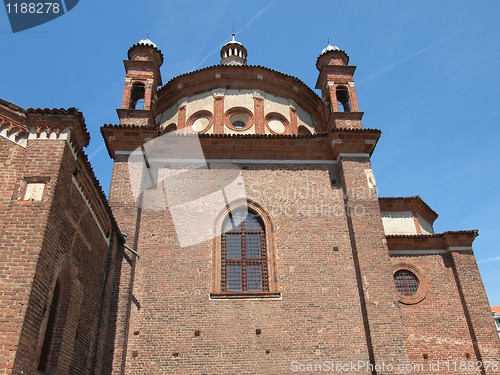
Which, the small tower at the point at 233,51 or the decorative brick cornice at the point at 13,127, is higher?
the small tower at the point at 233,51

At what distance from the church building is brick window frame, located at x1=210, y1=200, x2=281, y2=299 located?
0.05 meters

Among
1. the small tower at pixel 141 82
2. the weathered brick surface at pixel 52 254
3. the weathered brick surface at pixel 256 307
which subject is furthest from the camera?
the small tower at pixel 141 82

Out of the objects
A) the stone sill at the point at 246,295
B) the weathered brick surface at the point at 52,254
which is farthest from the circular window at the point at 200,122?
the stone sill at the point at 246,295

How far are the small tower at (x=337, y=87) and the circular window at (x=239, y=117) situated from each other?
9.71ft

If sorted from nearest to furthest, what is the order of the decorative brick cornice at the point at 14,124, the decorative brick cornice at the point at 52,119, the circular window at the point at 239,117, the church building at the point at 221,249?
the church building at the point at 221,249
the decorative brick cornice at the point at 52,119
the decorative brick cornice at the point at 14,124
the circular window at the point at 239,117

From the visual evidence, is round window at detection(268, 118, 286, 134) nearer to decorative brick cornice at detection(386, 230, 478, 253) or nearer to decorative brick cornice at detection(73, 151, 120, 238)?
decorative brick cornice at detection(386, 230, 478, 253)

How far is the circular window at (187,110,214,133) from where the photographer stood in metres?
16.1

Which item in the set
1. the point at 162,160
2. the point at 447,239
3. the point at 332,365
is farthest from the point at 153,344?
the point at 447,239

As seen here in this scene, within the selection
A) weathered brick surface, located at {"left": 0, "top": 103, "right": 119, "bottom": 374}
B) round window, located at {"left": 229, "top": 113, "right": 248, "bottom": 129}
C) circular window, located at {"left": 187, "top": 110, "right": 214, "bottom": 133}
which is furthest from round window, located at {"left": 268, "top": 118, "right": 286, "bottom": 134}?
weathered brick surface, located at {"left": 0, "top": 103, "right": 119, "bottom": 374}

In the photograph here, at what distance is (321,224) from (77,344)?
733 cm

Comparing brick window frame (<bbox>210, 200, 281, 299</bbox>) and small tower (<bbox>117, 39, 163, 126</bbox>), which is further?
small tower (<bbox>117, 39, 163, 126</bbox>)

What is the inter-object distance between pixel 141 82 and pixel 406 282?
12.0 meters

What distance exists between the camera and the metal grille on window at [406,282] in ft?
50.0

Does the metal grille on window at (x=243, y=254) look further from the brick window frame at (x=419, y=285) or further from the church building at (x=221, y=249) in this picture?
the brick window frame at (x=419, y=285)
